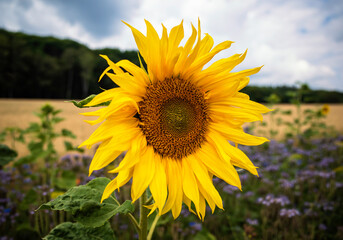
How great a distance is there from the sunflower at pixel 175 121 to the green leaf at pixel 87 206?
153mm

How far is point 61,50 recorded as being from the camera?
45.3 metres

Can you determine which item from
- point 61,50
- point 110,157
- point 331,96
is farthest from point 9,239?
point 61,50

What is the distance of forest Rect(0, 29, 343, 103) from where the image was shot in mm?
30611

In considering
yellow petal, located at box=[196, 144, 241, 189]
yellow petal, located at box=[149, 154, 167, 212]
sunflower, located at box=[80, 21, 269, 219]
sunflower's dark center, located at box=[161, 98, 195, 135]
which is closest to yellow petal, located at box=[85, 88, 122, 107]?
sunflower, located at box=[80, 21, 269, 219]

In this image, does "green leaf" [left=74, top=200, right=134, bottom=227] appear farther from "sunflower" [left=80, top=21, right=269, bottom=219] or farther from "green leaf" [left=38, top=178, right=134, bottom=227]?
"sunflower" [left=80, top=21, right=269, bottom=219]

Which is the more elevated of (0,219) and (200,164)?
(200,164)

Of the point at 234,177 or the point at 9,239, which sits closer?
the point at 234,177

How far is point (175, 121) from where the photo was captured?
1.58 meters

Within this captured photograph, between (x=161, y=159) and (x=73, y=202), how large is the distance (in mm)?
554

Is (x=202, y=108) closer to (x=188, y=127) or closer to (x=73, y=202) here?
(x=188, y=127)

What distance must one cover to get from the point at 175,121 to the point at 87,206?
0.74 metres

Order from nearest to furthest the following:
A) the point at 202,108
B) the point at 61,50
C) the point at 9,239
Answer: the point at 202,108 < the point at 9,239 < the point at 61,50

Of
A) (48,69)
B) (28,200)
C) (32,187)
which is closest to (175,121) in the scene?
(28,200)

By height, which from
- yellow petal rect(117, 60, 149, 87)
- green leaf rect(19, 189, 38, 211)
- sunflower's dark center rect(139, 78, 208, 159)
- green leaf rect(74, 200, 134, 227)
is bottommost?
green leaf rect(19, 189, 38, 211)
